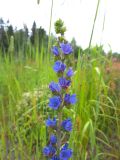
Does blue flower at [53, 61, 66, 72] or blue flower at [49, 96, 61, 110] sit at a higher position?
blue flower at [53, 61, 66, 72]

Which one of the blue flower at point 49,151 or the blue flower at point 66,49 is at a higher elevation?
the blue flower at point 66,49

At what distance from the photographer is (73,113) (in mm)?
2221

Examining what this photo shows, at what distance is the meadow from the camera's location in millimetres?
2158

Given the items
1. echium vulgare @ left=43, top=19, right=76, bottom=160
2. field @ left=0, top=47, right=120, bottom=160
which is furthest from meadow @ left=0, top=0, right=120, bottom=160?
echium vulgare @ left=43, top=19, right=76, bottom=160

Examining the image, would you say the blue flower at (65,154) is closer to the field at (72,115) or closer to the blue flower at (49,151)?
the blue flower at (49,151)

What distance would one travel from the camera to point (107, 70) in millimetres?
3930

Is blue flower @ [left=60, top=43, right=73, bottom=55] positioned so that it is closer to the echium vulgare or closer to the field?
the echium vulgare

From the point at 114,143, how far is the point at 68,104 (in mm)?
1448

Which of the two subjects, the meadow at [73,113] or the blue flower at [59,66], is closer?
the blue flower at [59,66]

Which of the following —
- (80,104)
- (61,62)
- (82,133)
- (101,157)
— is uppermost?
(61,62)

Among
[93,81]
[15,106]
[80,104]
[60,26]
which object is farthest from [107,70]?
[60,26]

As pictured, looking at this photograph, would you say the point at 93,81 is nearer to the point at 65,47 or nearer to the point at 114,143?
the point at 114,143

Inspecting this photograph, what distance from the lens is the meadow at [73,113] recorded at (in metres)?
2.16

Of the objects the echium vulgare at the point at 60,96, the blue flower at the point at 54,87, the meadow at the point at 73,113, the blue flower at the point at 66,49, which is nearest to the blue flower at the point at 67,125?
the echium vulgare at the point at 60,96
